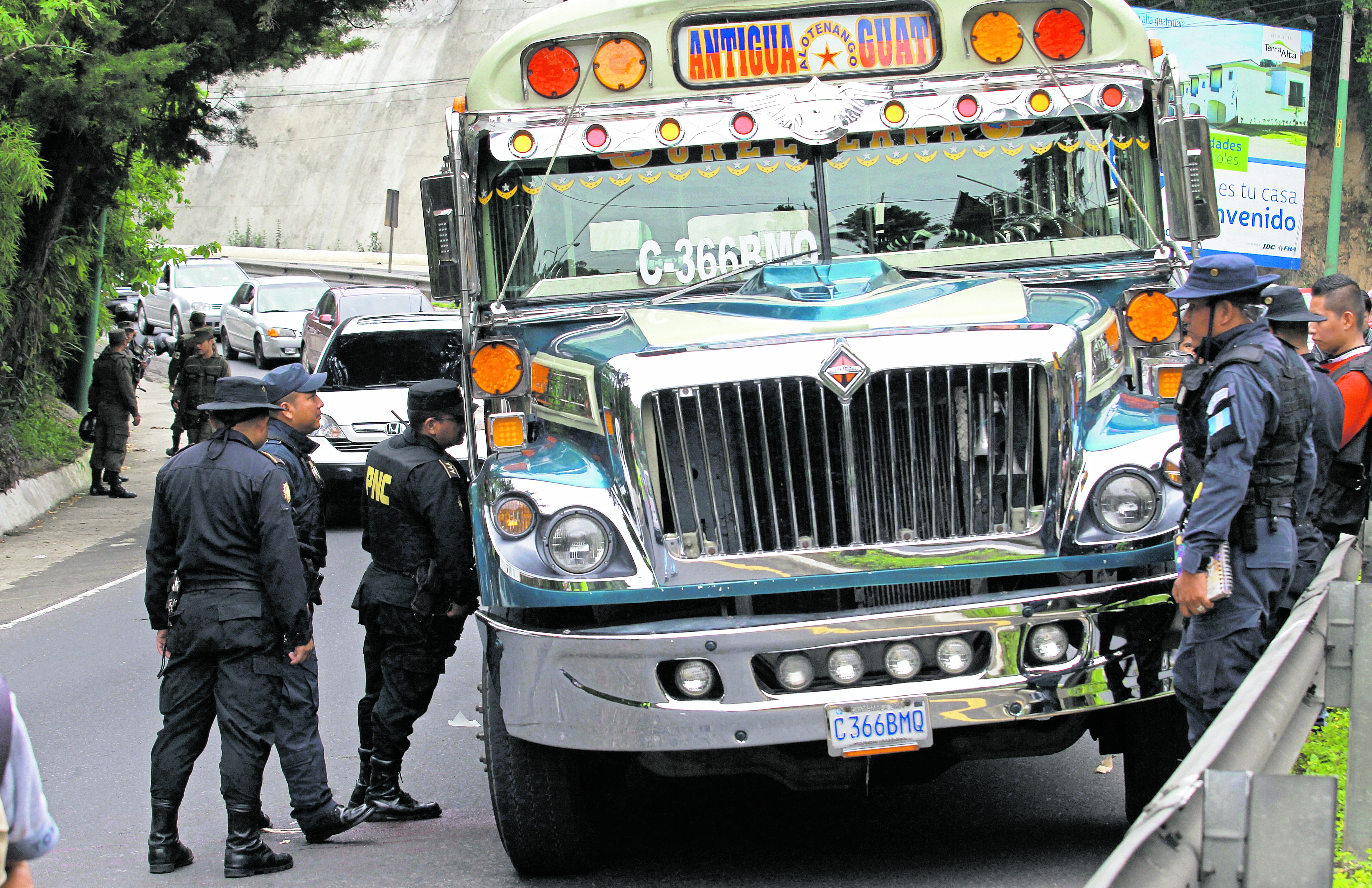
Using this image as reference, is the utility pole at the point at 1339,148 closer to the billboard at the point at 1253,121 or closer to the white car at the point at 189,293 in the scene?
the billboard at the point at 1253,121

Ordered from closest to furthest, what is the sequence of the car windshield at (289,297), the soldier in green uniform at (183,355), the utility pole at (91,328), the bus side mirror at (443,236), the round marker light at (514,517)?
the round marker light at (514,517) → the bus side mirror at (443,236) → the soldier in green uniform at (183,355) → the utility pole at (91,328) → the car windshield at (289,297)

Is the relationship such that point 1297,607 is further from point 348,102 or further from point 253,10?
point 348,102

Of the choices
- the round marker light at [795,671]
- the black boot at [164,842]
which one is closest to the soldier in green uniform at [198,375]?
the black boot at [164,842]

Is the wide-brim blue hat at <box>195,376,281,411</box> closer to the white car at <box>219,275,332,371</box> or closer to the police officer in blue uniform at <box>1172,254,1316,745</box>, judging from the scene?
the police officer in blue uniform at <box>1172,254,1316,745</box>

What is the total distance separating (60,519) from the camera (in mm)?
16359

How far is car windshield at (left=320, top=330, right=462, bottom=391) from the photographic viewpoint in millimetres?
15695

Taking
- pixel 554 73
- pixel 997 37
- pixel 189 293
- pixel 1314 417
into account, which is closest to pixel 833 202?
pixel 997 37

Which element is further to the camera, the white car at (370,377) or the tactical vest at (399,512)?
the white car at (370,377)

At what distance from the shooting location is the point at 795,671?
484cm

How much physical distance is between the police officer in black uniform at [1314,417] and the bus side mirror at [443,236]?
3.08m

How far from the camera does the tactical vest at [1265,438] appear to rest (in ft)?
16.3

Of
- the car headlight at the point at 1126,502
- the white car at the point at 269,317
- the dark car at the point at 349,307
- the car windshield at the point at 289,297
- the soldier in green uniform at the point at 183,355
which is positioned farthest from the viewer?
the car windshield at the point at 289,297

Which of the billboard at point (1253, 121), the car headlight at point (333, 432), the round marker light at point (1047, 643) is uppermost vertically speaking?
the billboard at point (1253, 121)

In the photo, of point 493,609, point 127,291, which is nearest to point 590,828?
point 493,609
